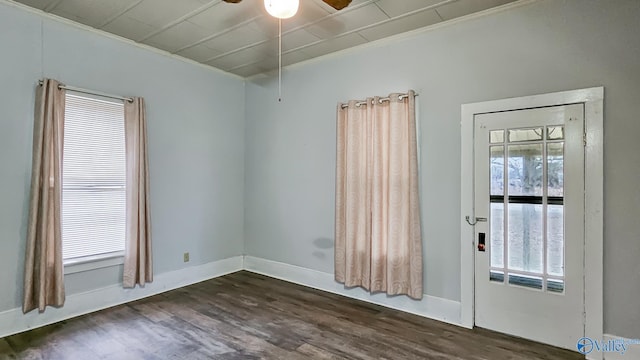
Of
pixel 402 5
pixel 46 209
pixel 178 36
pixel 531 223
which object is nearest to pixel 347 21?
A: pixel 402 5

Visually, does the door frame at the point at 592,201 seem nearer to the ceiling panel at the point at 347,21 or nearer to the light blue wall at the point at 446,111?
the light blue wall at the point at 446,111

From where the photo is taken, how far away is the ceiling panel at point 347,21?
2.92m

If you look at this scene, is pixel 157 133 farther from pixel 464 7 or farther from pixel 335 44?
pixel 464 7

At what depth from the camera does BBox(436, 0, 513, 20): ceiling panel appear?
277 cm

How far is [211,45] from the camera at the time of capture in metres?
3.70

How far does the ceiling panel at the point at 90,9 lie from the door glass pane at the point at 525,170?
11.7 ft

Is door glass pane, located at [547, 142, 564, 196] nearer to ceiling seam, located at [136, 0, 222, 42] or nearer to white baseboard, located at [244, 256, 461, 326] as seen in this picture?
white baseboard, located at [244, 256, 461, 326]

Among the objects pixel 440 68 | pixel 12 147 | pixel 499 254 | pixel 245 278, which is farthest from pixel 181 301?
pixel 440 68

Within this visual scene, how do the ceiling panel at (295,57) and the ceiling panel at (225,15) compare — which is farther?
the ceiling panel at (295,57)

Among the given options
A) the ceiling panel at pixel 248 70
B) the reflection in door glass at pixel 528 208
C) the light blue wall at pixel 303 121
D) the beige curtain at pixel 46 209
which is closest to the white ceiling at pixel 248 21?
the light blue wall at pixel 303 121

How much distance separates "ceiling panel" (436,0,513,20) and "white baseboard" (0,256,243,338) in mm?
4060

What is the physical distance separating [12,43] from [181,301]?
291 cm

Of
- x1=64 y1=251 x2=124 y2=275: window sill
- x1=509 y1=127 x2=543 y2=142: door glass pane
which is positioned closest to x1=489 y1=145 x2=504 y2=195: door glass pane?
x1=509 y1=127 x2=543 y2=142: door glass pane

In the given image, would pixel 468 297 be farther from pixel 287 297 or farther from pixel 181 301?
pixel 181 301
